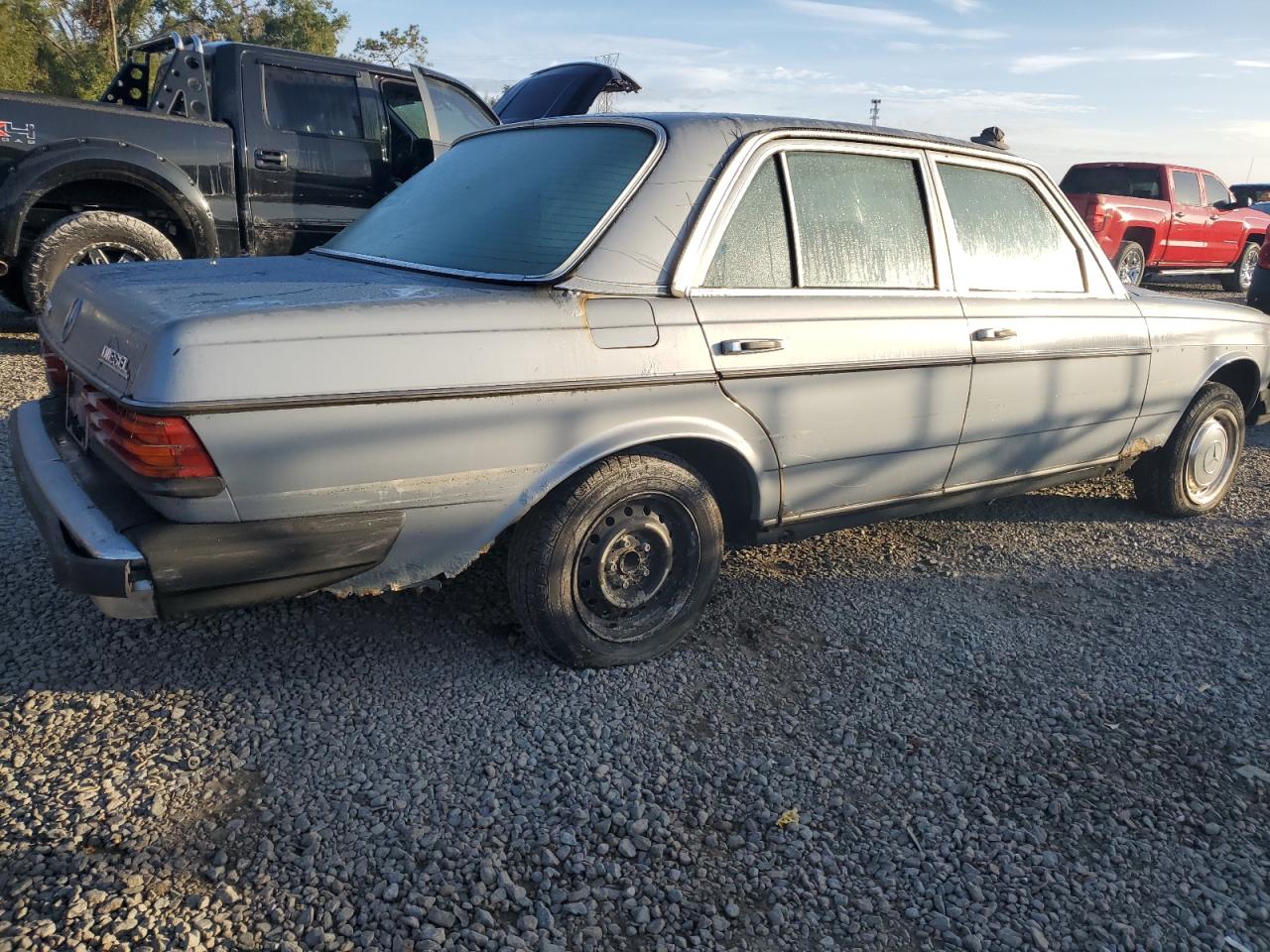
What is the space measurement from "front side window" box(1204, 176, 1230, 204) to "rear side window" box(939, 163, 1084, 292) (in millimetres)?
12614

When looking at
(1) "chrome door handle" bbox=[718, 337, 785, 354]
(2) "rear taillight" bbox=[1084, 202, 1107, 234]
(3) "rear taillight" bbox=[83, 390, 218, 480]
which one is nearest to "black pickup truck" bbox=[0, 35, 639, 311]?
(3) "rear taillight" bbox=[83, 390, 218, 480]

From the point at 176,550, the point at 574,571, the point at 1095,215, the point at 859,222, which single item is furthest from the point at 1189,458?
the point at 1095,215

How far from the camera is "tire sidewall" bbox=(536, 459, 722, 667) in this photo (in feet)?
8.91

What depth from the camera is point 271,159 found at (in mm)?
6531

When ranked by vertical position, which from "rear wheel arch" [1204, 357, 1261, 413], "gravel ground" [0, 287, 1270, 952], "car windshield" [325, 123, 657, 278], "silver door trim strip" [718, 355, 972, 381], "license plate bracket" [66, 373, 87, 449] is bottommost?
"gravel ground" [0, 287, 1270, 952]

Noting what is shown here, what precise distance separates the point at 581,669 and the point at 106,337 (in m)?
1.57

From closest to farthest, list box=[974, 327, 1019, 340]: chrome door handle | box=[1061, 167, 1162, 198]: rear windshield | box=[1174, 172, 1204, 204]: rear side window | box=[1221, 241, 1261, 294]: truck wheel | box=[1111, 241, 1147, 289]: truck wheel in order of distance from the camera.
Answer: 1. box=[974, 327, 1019, 340]: chrome door handle
2. box=[1111, 241, 1147, 289]: truck wheel
3. box=[1061, 167, 1162, 198]: rear windshield
4. box=[1174, 172, 1204, 204]: rear side window
5. box=[1221, 241, 1261, 294]: truck wheel

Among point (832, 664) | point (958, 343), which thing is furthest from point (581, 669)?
point (958, 343)

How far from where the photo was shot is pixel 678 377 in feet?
9.06

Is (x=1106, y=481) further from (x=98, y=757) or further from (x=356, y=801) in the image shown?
(x=98, y=757)

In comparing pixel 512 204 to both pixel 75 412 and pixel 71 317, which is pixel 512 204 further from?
pixel 75 412

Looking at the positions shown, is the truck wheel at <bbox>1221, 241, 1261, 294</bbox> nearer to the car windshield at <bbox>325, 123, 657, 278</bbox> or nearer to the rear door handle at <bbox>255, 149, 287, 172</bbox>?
the rear door handle at <bbox>255, 149, 287, 172</bbox>

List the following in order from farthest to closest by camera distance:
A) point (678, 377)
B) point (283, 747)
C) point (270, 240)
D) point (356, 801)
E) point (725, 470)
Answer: point (270, 240) < point (725, 470) < point (678, 377) < point (283, 747) < point (356, 801)

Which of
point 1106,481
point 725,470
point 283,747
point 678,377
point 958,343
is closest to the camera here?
point 283,747
